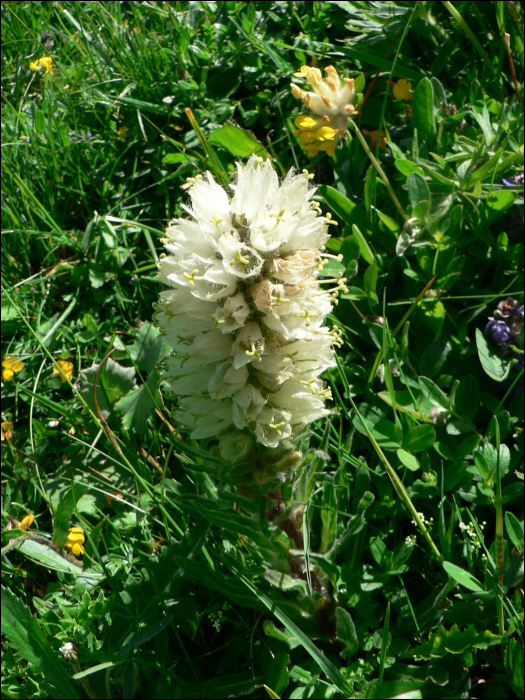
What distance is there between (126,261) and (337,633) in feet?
8.08

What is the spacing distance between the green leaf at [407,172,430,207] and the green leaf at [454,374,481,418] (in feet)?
2.84

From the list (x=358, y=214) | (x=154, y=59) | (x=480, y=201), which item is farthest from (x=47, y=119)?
(x=480, y=201)

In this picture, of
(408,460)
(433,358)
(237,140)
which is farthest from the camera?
(237,140)

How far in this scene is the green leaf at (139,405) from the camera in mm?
2973

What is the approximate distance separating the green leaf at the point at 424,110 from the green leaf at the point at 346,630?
2350mm

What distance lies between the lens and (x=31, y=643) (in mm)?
2033

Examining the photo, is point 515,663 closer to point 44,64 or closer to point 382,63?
point 382,63

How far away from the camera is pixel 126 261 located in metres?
3.77

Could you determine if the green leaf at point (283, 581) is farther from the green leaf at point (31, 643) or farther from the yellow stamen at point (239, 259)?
the yellow stamen at point (239, 259)

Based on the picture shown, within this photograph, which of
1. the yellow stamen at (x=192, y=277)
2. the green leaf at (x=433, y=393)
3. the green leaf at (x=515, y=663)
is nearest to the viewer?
the yellow stamen at (x=192, y=277)

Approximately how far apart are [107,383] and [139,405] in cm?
34

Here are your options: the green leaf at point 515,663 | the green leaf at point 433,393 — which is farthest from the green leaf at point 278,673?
the green leaf at point 433,393

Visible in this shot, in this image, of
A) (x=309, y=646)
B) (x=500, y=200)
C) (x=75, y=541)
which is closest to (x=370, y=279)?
(x=500, y=200)

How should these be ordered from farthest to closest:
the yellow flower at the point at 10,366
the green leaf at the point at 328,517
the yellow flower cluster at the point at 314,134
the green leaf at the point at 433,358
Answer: the yellow flower at the point at 10,366 → the yellow flower cluster at the point at 314,134 → the green leaf at the point at 433,358 → the green leaf at the point at 328,517
